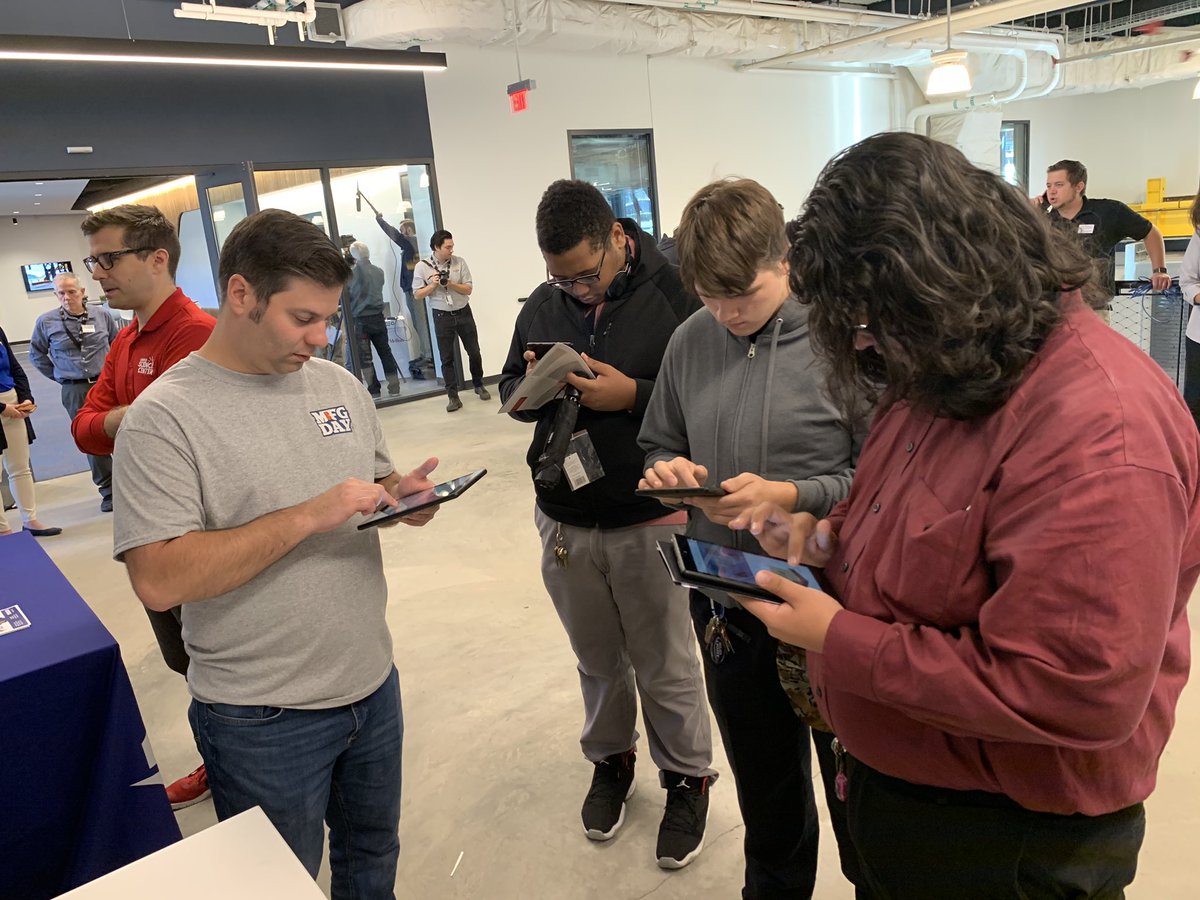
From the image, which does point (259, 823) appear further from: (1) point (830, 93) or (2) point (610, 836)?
(1) point (830, 93)

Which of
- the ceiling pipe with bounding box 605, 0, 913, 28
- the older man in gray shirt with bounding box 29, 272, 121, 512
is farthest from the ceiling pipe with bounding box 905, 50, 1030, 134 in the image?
the older man in gray shirt with bounding box 29, 272, 121, 512

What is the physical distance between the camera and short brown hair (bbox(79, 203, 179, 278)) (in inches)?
91.0

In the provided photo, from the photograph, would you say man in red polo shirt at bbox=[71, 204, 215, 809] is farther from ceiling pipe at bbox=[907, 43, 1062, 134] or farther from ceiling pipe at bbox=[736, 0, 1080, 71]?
ceiling pipe at bbox=[907, 43, 1062, 134]

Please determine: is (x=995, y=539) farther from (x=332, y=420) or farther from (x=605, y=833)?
(x=605, y=833)

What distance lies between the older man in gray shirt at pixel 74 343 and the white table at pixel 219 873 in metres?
4.89

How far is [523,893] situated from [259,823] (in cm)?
108

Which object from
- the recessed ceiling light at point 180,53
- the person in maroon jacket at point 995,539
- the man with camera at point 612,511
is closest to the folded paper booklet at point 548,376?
the man with camera at point 612,511

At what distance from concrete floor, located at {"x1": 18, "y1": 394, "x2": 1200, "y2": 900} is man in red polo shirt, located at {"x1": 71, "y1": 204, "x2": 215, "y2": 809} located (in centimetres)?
76

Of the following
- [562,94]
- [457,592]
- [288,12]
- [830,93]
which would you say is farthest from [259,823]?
[830,93]

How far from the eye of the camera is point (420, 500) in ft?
4.70

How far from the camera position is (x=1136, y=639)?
752mm

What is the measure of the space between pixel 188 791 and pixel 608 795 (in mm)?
1287

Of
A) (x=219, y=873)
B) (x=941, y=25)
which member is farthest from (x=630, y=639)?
(x=941, y=25)

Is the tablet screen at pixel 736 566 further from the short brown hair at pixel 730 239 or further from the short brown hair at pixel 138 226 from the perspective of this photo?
the short brown hair at pixel 138 226
